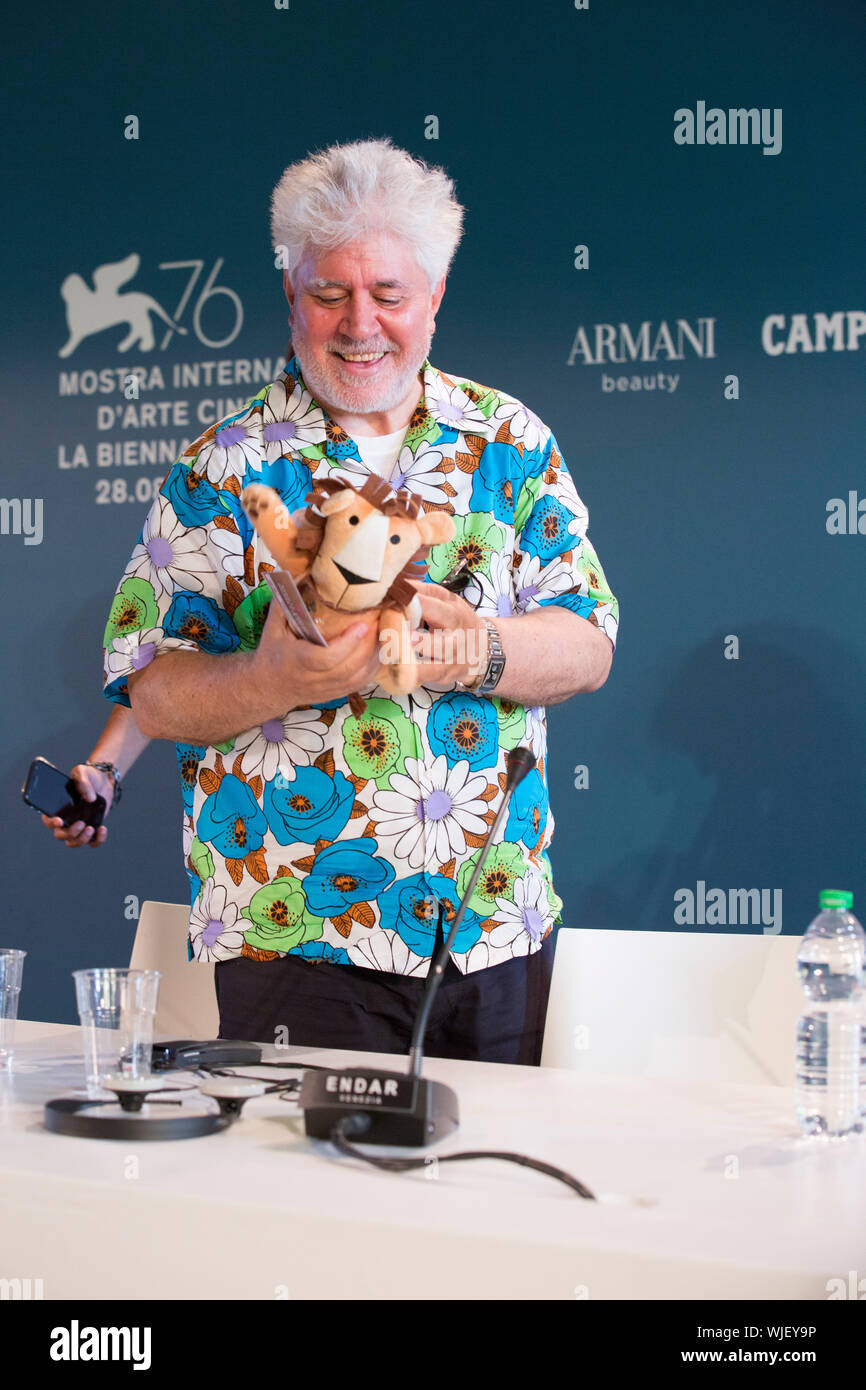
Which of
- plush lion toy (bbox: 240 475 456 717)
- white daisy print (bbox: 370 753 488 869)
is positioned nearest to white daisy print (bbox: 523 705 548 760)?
white daisy print (bbox: 370 753 488 869)

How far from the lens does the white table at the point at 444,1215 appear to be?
2.37ft

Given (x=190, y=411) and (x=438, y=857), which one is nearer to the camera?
(x=438, y=857)

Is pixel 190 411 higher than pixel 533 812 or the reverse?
higher

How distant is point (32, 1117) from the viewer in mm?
1052

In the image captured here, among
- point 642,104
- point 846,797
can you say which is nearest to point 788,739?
point 846,797

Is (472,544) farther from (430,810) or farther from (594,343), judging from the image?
(594,343)

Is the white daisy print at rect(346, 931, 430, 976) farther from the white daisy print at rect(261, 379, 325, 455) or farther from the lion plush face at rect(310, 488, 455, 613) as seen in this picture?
the white daisy print at rect(261, 379, 325, 455)

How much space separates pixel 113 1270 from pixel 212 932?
2.31ft

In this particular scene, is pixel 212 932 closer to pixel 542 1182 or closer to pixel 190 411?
pixel 542 1182

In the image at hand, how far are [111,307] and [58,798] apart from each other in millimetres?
1972

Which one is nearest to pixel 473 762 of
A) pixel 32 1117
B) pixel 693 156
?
pixel 32 1117
